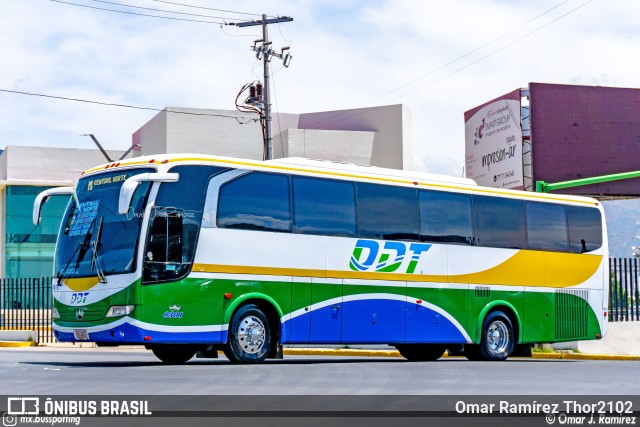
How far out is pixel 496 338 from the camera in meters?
23.6

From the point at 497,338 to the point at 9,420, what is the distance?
15.3m

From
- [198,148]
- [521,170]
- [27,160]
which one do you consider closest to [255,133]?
[198,148]

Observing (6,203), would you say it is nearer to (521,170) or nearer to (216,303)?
(521,170)

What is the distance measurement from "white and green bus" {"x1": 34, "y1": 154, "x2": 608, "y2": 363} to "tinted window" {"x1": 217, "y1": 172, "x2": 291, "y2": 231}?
2 cm

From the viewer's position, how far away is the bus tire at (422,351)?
23719 mm

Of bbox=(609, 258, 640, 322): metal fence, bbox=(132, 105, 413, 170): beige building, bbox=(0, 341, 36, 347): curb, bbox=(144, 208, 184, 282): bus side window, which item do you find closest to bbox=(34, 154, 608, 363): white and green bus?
bbox=(144, 208, 184, 282): bus side window

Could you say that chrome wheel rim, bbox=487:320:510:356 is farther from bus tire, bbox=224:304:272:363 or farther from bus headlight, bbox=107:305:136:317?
bus headlight, bbox=107:305:136:317

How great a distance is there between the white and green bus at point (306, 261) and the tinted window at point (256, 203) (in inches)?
0.9

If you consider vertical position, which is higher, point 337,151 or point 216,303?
point 337,151

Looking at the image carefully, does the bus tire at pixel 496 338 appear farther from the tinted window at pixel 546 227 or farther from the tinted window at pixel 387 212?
the tinted window at pixel 387 212

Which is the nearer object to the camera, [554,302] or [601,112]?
[554,302]

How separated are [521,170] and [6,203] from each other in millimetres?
31738

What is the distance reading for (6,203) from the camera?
60.0m

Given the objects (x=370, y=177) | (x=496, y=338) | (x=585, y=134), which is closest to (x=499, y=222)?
(x=496, y=338)
